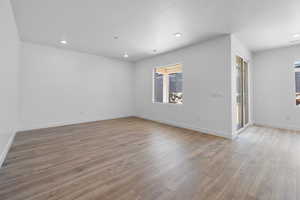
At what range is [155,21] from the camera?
2.86 meters

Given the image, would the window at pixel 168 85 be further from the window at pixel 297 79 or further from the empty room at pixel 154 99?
the window at pixel 297 79

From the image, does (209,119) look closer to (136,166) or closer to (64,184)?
(136,166)

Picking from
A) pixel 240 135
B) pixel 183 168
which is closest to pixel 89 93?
pixel 183 168

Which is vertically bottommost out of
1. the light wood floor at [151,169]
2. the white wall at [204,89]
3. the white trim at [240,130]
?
the light wood floor at [151,169]

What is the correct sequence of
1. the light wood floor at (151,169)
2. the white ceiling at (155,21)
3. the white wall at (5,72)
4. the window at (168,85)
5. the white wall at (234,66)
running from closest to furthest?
the light wood floor at (151,169) < the white wall at (5,72) < the white ceiling at (155,21) < the white wall at (234,66) < the window at (168,85)

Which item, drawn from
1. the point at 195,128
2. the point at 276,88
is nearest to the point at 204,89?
the point at 195,128

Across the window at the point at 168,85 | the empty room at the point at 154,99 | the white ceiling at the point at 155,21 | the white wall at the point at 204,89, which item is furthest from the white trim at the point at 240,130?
the white ceiling at the point at 155,21

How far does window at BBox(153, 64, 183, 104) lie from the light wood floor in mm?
2258

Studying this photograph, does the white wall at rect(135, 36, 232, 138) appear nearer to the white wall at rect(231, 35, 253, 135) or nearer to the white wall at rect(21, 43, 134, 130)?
the white wall at rect(231, 35, 253, 135)

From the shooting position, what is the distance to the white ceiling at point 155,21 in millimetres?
2315

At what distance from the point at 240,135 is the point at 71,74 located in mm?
5774

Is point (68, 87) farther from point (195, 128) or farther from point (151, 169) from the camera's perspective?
point (195, 128)

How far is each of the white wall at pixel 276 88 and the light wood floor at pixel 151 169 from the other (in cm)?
118

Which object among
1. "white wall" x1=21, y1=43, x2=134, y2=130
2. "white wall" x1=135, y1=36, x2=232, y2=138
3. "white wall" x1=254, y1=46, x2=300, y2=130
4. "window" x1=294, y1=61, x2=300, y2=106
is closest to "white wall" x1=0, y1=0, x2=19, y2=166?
"white wall" x1=21, y1=43, x2=134, y2=130
